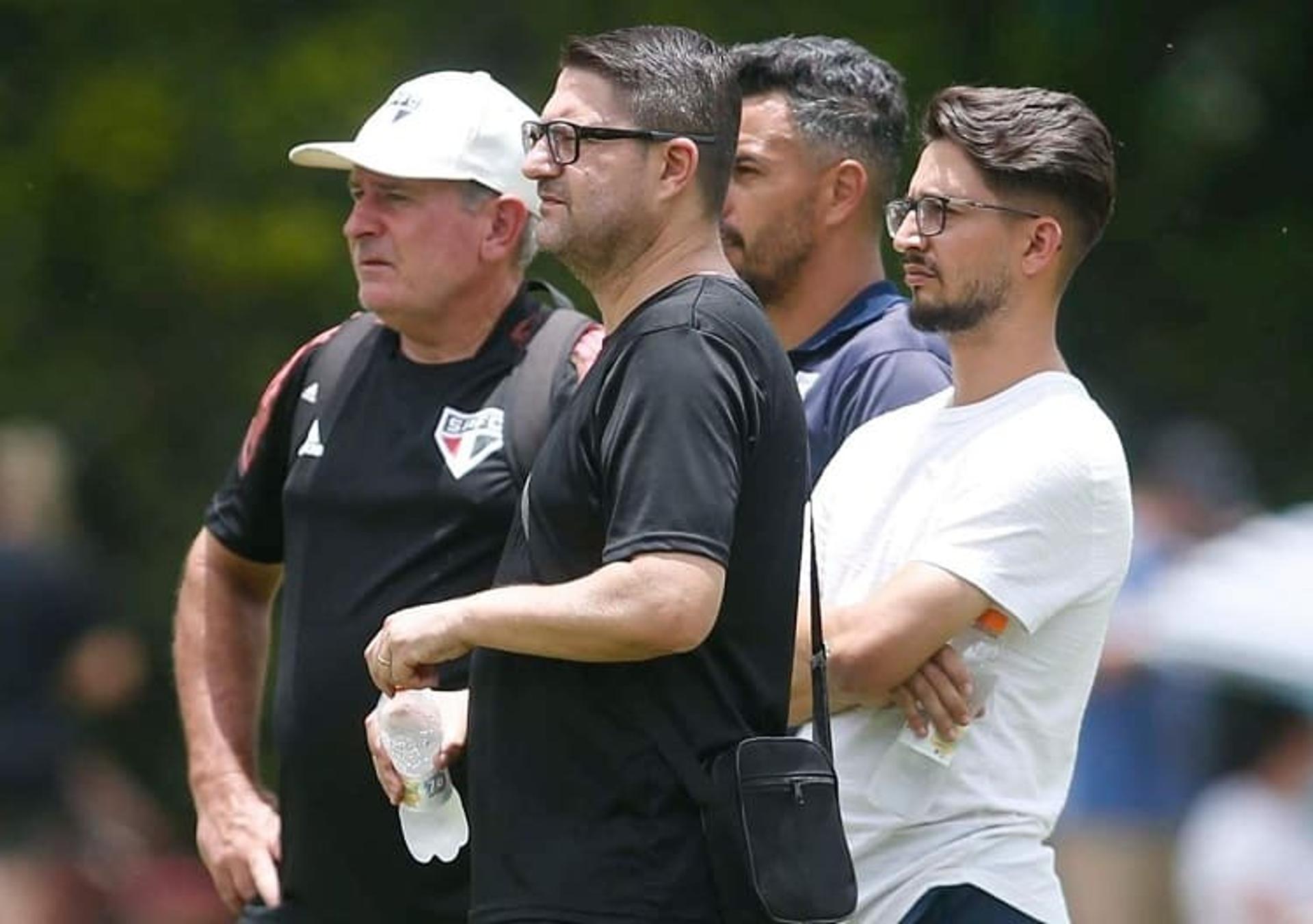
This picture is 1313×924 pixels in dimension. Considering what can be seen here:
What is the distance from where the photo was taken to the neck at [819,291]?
4461mm

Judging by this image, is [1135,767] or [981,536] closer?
[981,536]

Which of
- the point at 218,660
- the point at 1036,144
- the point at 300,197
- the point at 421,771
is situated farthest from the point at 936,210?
the point at 300,197

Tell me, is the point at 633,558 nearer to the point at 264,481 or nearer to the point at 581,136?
the point at 581,136

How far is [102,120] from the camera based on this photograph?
10.9m

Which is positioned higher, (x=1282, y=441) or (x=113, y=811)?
(x=1282, y=441)

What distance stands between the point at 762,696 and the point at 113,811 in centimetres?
623

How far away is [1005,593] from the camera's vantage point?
148 inches

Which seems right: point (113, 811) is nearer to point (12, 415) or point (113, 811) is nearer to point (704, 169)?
point (12, 415)

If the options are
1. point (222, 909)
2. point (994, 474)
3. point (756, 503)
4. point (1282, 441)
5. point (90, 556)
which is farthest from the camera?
point (90, 556)

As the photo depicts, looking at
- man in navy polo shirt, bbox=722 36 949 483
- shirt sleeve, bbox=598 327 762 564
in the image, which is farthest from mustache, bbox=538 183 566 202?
man in navy polo shirt, bbox=722 36 949 483

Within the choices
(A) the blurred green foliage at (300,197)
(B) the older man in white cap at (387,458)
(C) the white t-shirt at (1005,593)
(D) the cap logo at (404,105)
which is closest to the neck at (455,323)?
(B) the older man in white cap at (387,458)

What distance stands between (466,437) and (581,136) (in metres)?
0.83

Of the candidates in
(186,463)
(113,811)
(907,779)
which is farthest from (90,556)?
(907,779)

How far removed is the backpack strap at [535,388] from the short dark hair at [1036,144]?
2.27 ft
